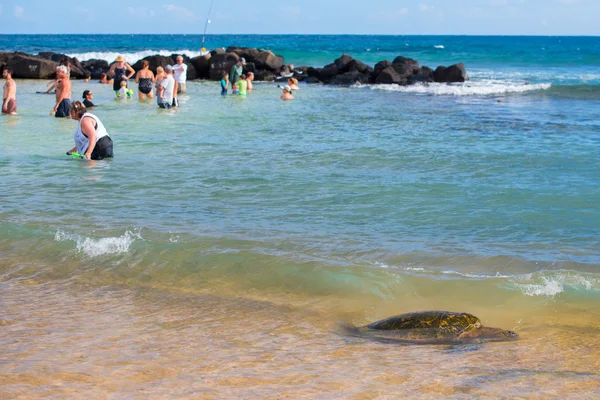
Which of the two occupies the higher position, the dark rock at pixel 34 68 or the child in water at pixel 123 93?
the dark rock at pixel 34 68

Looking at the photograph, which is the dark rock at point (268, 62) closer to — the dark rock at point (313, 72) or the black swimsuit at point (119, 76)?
the dark rock at point (313, 72)

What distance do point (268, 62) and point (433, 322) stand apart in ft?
115

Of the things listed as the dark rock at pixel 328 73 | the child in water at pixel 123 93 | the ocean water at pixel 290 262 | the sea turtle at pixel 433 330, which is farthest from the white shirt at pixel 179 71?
the sea turtle at pixel 433 330

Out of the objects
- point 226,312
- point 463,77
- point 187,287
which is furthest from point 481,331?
point 463,77

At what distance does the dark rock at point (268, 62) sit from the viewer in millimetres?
38969

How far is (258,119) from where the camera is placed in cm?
1867

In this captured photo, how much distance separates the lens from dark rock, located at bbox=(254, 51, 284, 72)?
39.0 meters

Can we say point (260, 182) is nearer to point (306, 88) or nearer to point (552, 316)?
point (552, 316)

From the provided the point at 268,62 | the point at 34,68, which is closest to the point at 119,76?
the point at 34,68

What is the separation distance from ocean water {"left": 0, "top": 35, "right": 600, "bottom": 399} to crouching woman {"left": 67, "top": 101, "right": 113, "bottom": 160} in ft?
1.01

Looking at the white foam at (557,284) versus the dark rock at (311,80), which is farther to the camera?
the dark rock at (311,80)

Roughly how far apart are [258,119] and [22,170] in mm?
8241

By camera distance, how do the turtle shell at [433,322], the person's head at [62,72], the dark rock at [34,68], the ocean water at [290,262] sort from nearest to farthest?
the ocean water at [290,262], the turtle shell at [433,322], the person's head at [62,72], the dark rock at [34,68]

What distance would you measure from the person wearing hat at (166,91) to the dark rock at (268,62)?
18.9 meters
